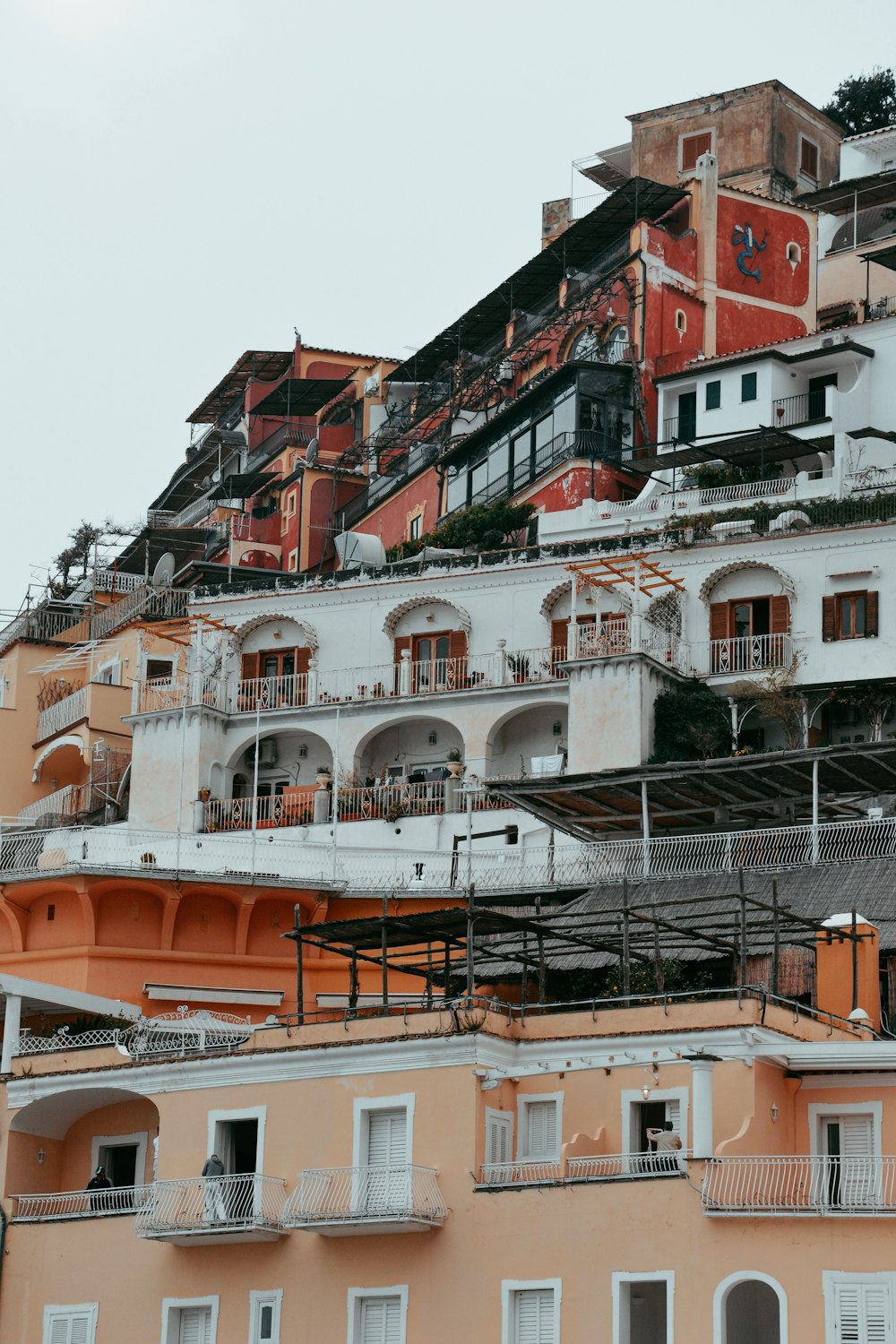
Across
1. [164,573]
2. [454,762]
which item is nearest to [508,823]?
[454,762]

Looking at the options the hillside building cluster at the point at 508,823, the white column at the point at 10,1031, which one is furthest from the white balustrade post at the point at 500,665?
the white column at the point at 10,1031

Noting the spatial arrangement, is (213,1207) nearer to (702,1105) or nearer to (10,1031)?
(10,1031)

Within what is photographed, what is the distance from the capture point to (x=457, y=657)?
57844 millimetres

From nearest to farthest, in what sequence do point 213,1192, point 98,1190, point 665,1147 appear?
point 665,1147
point 213,1192
point 98,1190

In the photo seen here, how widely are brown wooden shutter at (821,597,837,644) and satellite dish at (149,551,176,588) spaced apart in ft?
86.1

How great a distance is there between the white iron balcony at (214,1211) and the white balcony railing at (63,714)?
3296 centimetres

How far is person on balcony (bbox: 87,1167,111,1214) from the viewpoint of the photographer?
34.5 m

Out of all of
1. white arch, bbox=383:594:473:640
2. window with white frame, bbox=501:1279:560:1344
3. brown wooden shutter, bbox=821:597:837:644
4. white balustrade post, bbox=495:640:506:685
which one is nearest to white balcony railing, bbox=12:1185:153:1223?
window with white frame, bbox=501:1279:560:1344

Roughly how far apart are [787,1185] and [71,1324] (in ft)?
36.6

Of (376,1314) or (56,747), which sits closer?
(376,1314)

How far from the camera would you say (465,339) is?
76.2 m

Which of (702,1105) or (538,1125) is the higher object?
(538,1125)

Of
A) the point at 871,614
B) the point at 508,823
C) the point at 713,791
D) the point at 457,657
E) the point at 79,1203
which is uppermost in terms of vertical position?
the point at 457,657

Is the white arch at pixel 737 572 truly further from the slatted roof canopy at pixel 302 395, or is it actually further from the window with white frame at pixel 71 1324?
the slatted roof canopy at pixel 302 395
